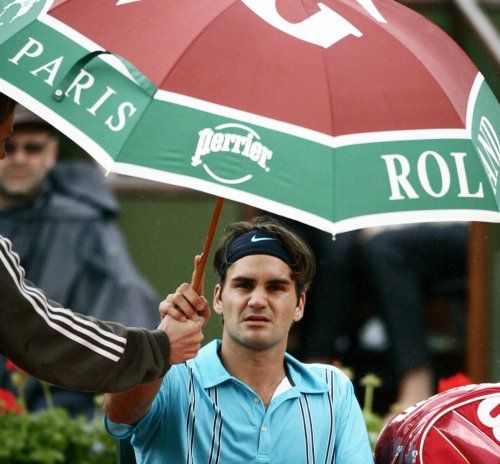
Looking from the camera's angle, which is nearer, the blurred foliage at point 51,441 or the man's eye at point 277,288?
the man's eye at point 277,288

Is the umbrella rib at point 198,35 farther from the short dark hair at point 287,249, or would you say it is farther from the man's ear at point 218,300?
the man's ear at point 218,300

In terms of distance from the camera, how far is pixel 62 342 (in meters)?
3.06

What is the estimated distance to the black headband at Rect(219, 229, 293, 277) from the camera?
12.9 ft

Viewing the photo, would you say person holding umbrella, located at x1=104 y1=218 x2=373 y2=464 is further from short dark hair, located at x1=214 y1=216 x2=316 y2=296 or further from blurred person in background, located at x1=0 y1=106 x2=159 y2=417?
blurred person in background, located at x1=0 y1=106 x2=159 y2=417

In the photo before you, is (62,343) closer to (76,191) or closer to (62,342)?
(62,342)

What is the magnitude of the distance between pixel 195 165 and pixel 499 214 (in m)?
0.84

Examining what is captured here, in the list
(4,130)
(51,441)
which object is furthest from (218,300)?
(51,441)

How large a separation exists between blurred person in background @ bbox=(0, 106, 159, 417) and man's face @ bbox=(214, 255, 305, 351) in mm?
3550

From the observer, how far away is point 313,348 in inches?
296

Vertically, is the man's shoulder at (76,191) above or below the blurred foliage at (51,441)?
above

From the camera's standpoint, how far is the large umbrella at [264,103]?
309cm

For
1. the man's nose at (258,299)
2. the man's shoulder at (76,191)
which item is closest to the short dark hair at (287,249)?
the man's nose at (258,299)

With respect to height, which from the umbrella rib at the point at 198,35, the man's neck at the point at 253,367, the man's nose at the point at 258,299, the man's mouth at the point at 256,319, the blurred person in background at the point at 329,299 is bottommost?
the man's neck at the point at 253,367

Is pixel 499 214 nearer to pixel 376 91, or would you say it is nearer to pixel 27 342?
Result: pixel 376 91
